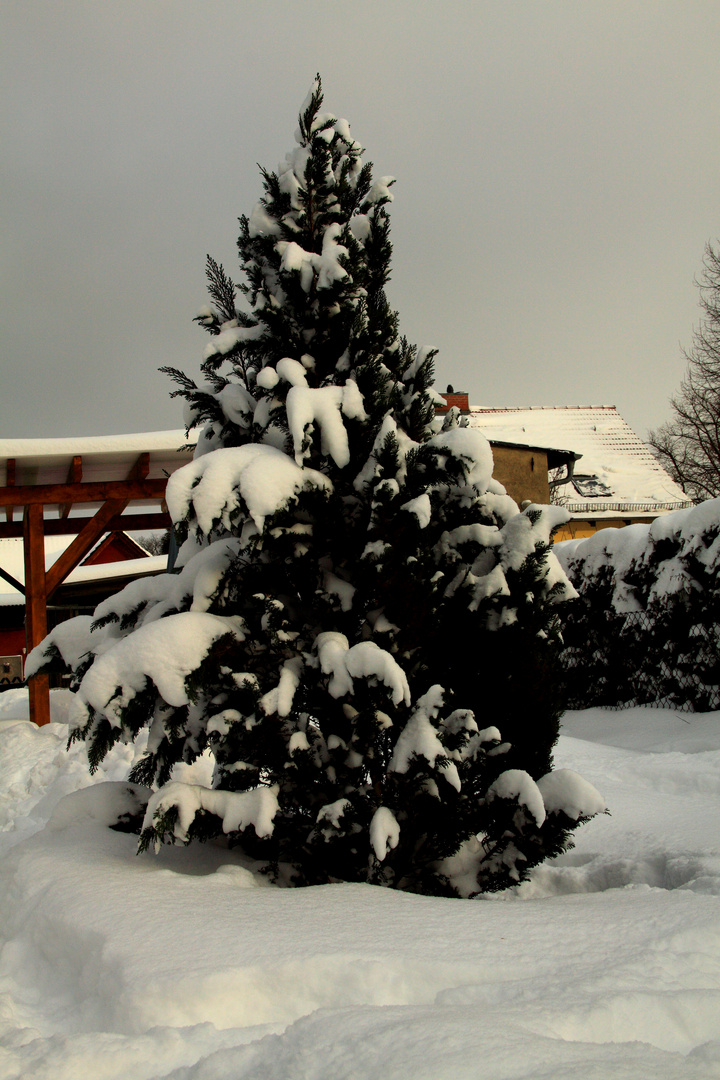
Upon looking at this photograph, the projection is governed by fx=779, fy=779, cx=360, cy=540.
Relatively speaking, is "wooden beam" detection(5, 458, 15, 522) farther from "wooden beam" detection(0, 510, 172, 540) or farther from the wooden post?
"wooden beam" detection(0, 510, 172, 540)

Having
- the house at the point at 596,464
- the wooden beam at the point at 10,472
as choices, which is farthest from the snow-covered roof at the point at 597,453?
the wooden beam at the point at 10,472

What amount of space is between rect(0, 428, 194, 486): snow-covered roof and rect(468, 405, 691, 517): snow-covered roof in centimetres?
1801

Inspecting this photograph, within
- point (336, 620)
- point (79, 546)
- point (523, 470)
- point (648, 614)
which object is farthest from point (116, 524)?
point (523, 470)

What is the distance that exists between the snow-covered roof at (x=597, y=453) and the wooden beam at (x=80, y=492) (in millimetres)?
18031

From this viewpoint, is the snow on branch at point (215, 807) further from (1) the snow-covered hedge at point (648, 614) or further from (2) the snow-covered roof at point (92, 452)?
(2) the snow-covered roof at point (92, 452)

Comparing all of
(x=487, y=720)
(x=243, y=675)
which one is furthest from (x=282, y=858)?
(x=487, y=720)

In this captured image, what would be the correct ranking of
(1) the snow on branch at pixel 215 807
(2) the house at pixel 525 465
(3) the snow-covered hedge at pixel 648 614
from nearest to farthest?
(1) the snow on branch at pixel 215 807, (3) the snow-covered hedge at pixel 648 614, (2) the house at pixel 525 465

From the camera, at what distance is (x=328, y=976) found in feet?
6.57

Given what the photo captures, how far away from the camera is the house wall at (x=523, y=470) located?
74.1 ft

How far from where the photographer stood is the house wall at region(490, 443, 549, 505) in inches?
890

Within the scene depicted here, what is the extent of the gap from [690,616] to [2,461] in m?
8.24

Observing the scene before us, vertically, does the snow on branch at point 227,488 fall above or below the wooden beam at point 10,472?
below

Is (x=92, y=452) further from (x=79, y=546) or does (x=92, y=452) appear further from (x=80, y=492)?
(x=79, y=546)

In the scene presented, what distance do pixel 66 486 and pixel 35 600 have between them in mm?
1560
